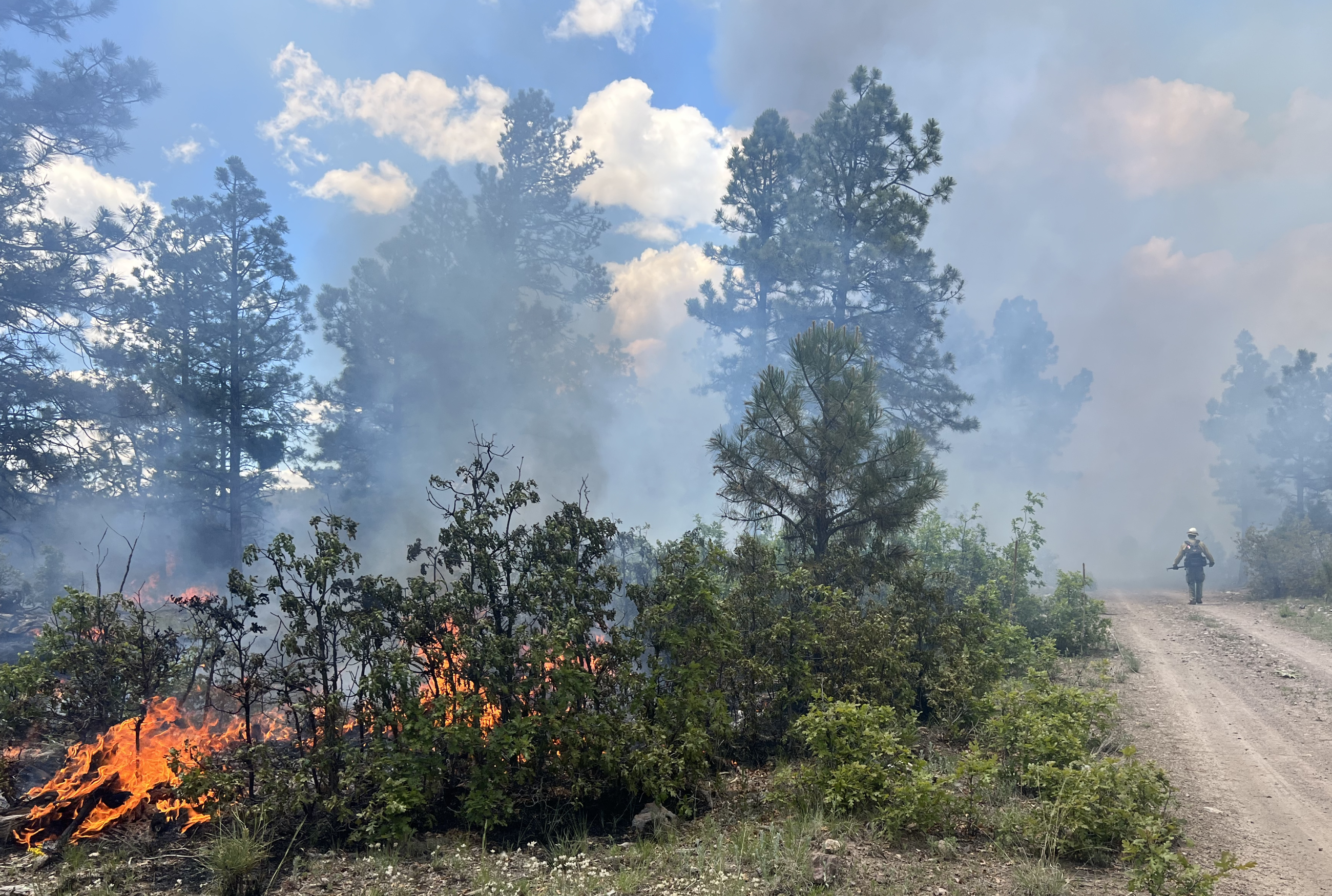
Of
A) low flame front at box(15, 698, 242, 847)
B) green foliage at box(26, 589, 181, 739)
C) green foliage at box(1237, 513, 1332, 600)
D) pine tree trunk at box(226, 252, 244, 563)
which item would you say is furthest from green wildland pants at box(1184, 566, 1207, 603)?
pine tree trunk at box(226, 252, 244, 563)

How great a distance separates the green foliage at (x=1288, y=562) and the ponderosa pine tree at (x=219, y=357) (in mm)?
31627

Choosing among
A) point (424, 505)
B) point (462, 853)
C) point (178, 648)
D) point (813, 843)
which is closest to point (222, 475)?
point (424, 505)

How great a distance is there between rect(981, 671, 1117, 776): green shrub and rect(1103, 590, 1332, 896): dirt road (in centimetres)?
91

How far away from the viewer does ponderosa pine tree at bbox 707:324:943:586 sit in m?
10.4

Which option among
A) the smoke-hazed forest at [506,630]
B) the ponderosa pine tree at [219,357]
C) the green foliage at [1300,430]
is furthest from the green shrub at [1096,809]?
the green foliage at [1300,430]

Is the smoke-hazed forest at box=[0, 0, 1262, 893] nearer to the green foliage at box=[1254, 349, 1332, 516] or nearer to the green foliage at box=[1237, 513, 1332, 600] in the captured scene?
the green foliage at box=[1237, 513, 1332, 600]

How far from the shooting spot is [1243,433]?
42438 mm

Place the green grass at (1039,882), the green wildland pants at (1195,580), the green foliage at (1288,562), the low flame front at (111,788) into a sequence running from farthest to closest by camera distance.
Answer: the green wildland pants at (1195,580)
the green foliage at (1288,562)
the low flame front at (111,788)
the green grass at (1039,882)

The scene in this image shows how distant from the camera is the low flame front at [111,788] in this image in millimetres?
6219

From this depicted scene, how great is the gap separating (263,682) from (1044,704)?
25.3 ft

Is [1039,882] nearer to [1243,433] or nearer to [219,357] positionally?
[219,357]

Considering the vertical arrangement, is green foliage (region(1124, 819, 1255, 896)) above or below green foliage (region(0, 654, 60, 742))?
below

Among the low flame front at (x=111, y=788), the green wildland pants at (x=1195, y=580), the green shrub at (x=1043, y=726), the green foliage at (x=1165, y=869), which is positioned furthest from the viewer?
the green wildland pants at (x=1195, y=580)

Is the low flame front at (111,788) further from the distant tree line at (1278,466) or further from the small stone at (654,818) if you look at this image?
the distant tree line at (1278,466)
